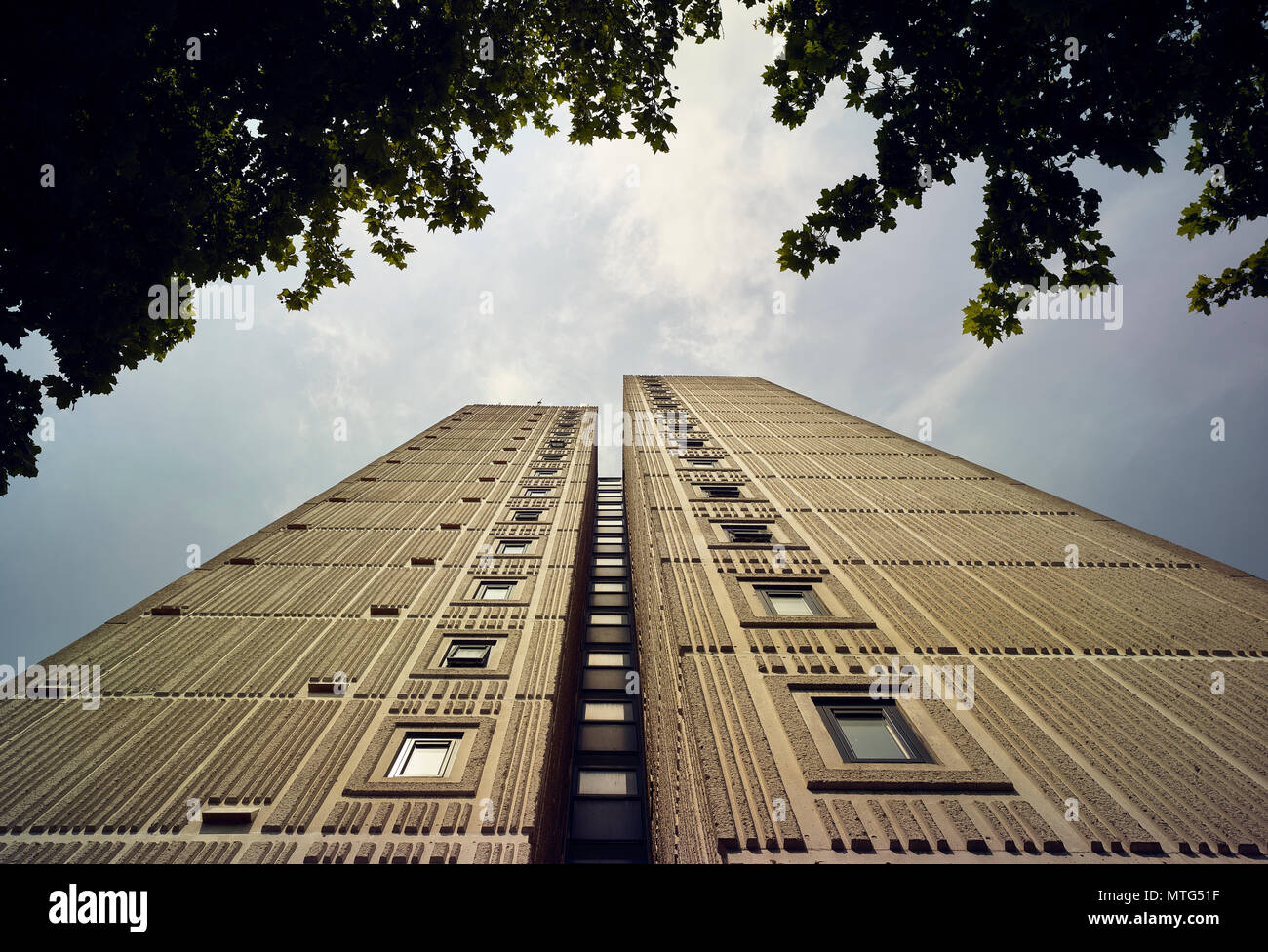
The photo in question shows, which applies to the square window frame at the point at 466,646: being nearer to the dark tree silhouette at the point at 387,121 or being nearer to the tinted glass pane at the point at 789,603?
the tinted glass pane at the point at 789,603

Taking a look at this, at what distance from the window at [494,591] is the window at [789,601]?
740 centimetres

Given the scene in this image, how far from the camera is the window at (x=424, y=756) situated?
30.4 ft

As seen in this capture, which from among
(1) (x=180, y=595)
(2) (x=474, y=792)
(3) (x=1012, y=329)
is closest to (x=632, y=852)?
(2) (x=474, y=792)

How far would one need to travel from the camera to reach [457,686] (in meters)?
11.3

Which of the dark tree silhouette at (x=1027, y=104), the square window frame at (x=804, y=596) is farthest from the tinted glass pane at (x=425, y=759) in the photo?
the dark tree silhouette at (x=1027, y=104)

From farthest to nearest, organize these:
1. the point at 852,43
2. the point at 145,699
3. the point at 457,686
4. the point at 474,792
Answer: the point at 457,686
the point at 145,699
the point at 474,792
the point at 852,43

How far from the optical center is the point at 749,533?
15.0 m

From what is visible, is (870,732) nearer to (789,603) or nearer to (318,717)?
(789,603)

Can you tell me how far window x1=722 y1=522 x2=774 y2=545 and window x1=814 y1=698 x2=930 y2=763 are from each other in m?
6.14

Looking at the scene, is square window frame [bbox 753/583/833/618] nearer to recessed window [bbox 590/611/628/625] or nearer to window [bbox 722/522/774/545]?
window [bbox 722/522/774/545]

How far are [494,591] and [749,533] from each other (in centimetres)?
750

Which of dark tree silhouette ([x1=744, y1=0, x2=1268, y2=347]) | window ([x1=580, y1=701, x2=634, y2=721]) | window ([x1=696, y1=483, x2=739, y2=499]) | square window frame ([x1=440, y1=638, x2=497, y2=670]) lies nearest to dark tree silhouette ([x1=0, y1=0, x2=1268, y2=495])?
dark tree silhouette ([x1=744, y1=0, x2=1268, y2=347])
